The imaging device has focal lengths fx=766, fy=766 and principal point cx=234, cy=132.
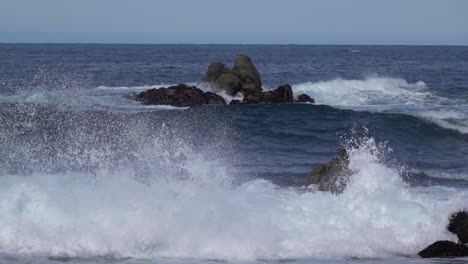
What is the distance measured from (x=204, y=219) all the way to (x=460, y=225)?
422 cm

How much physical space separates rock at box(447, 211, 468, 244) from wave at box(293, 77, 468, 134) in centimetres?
1485

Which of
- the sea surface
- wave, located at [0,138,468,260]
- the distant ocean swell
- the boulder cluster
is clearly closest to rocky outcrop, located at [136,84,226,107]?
the boulder cluster

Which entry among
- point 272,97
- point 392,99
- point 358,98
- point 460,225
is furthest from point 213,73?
point 460,225

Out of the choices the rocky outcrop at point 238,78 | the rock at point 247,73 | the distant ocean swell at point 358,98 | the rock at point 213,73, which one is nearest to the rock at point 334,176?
the distant ocean swell at point 358,98

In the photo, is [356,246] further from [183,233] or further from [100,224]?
[100,224]

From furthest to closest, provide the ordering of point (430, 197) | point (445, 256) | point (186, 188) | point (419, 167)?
point (419, 167) → point (430, 197) → point (186, 188) → point (445, 256)

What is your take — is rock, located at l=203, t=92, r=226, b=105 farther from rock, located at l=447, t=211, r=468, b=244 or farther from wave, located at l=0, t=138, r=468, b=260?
rock, located at l=447, t=211, r=468, b=244

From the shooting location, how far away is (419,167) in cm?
1939

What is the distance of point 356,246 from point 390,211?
158 cm

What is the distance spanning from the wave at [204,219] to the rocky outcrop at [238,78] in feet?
72.7

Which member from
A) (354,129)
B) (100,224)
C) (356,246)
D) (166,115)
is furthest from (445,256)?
(166,115)

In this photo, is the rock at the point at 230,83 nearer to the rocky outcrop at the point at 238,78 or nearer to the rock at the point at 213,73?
the rocky outcrop at the point at 238,78

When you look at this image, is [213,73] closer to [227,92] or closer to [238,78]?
[238,78]

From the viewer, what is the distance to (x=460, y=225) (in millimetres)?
12539
